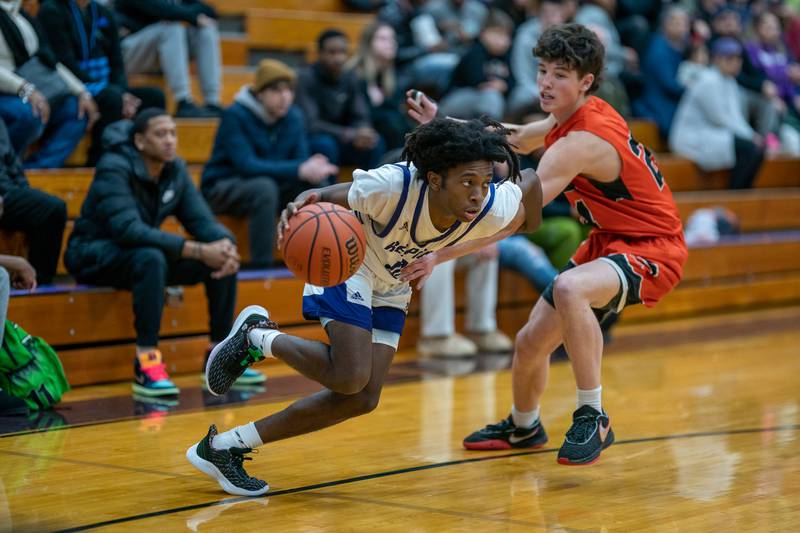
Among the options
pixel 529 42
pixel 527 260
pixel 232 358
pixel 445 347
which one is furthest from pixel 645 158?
pixel 529 42

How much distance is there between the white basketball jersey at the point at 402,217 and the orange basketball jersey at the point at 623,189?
0.60m

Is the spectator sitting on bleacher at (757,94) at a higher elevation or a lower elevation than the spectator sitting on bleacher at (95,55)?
lower

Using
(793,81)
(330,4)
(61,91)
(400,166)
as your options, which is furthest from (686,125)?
(400,166)

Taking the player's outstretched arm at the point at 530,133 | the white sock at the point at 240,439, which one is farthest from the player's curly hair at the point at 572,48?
the white sock at the point at 240,439

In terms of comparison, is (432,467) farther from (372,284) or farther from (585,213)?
(585,213)

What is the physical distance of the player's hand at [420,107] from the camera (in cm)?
437

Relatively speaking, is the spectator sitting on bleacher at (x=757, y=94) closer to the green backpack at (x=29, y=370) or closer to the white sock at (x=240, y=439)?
the green backpack at (x=29, y=370)

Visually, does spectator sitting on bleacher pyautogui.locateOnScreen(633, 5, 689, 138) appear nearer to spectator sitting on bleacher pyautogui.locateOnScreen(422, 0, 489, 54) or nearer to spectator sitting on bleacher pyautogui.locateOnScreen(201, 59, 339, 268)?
spectator sitting on bleacher pyautogui.locateOnScreen(422, 0, 489, 54)

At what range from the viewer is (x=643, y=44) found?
1184 cm

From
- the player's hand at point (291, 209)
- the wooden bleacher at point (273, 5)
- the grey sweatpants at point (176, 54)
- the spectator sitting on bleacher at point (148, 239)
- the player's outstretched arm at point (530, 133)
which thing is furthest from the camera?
the wooden bleacher at point (273, 5)

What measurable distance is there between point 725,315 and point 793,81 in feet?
13.9

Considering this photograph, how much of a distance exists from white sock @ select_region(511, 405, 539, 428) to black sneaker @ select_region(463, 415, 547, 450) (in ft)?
0.06

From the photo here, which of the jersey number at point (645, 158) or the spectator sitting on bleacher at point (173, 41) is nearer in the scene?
the jersey number at point (645, 158)

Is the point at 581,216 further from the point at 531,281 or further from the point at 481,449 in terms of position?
the point at 531,281
